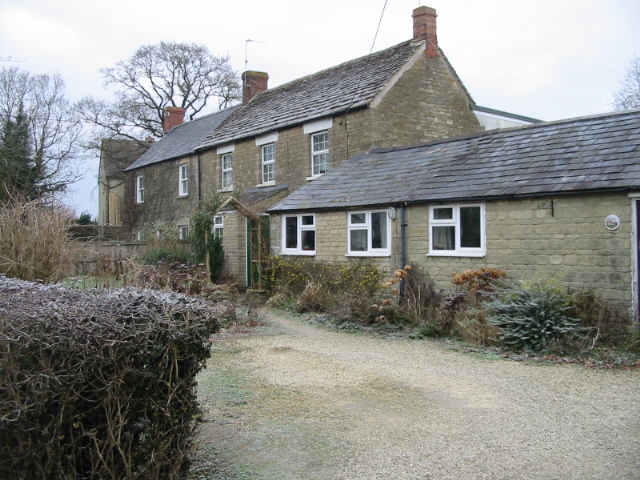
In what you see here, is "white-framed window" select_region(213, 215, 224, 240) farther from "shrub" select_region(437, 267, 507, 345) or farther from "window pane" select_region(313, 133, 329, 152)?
"shrub" select_region(437, 267, 507, 345)

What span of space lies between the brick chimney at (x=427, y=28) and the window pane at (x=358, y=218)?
832 centimetres

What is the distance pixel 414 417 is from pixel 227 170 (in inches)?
802

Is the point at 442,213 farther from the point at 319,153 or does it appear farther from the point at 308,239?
the point at 319,153

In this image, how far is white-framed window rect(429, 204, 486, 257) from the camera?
12844mm

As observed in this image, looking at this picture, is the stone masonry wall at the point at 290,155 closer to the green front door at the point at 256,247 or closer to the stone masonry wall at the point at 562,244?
the green front door at the point at 256,247

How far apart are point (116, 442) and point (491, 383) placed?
540cm

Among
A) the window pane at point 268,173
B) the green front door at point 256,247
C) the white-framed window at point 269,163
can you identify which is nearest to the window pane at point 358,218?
the green front door at point 256,247

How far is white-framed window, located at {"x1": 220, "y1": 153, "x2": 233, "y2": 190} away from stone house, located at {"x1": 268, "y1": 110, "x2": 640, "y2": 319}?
806 centimetres

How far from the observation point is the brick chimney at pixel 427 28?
2069cm

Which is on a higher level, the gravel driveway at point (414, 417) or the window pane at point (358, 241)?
the window pane at point (358, 241)

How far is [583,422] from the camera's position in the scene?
6.05 meters

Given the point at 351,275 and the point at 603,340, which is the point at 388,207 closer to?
the point at 351,275

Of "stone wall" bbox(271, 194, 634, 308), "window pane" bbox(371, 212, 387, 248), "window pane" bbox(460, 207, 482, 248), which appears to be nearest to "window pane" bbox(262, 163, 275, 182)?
"window pane" bbox(371, 212, 387, 248)

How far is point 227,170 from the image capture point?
83.0 ft
